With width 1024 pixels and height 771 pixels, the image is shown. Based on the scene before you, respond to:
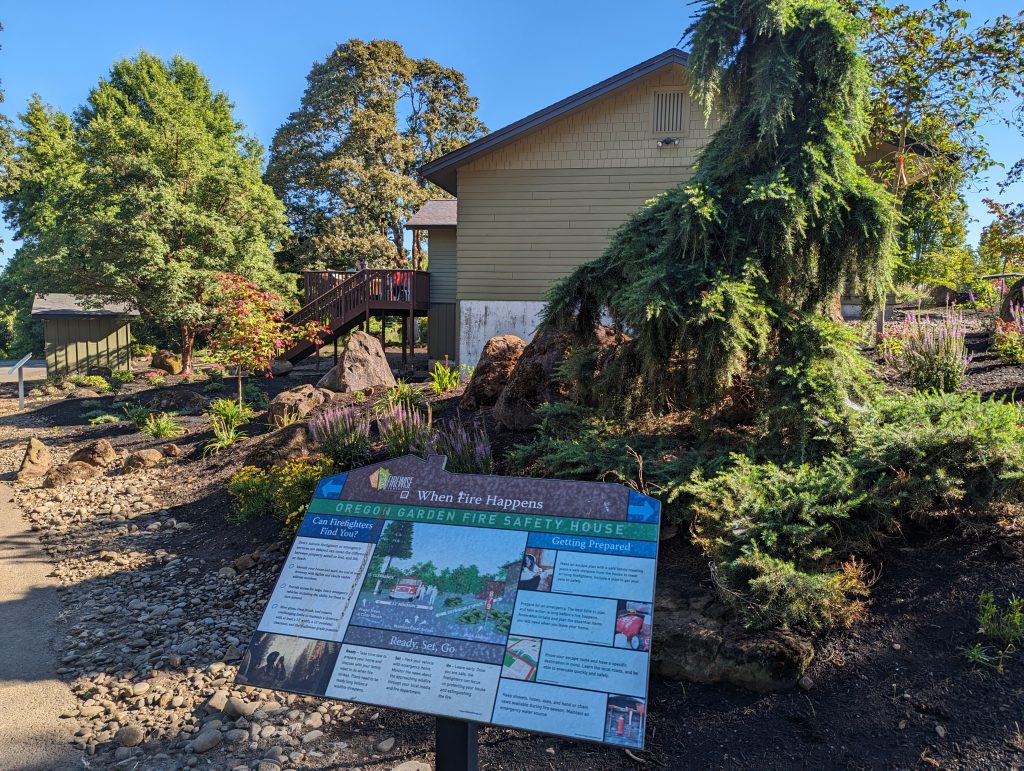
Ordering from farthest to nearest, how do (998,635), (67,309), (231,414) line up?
(67,309) → (231,414) → (998,635)

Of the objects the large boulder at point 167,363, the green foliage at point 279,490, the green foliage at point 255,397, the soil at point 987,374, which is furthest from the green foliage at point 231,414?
the large boulder at point 167,363

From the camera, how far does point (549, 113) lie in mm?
14414

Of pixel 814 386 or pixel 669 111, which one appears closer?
pixel 814 386

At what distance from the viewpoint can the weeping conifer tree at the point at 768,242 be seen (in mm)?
5297

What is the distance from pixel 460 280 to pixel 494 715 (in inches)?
545

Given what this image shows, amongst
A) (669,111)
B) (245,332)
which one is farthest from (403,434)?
(669,111)

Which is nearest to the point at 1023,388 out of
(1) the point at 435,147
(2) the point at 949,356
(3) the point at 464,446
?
(2) the point at 949,356

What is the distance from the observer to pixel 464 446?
691 centimetres

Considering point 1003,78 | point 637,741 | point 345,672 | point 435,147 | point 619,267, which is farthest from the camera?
point 435,147

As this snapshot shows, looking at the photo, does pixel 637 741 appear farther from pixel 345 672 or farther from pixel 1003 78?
pixel 1003 78

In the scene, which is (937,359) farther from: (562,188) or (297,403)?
(562,188)

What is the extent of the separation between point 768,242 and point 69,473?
1006 cm

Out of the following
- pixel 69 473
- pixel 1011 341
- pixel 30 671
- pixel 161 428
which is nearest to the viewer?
pixel 30 671

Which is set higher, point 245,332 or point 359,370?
point 245,332
